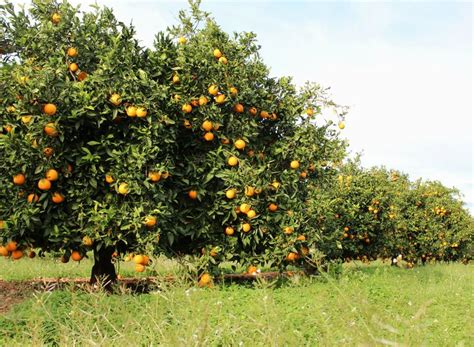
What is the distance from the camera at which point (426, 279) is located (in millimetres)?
11234

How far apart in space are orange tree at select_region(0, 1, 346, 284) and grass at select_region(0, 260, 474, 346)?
0.89 metres

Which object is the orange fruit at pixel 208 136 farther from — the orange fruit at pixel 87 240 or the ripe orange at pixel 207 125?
the orange fruit at pixel 87 240

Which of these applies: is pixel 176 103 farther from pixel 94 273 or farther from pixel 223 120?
pixel 94 273

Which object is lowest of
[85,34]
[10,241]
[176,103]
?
[10,241]

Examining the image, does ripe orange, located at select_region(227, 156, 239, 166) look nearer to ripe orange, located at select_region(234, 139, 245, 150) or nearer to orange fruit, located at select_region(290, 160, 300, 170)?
ripe orange, located at select_region(234, 139, 245, 150)

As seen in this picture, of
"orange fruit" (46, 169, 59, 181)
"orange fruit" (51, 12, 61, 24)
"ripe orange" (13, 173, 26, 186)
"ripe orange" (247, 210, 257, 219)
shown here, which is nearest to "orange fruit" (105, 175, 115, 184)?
"orange fruit" (46, 169, 59, 181)

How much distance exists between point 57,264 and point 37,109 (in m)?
7.91

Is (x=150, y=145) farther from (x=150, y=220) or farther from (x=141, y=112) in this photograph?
(x=150, y=220)

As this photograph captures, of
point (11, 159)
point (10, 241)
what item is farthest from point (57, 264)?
point (11, 159)

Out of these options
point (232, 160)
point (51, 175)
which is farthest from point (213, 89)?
point (51, 175)

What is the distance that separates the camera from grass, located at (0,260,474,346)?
2369 mm

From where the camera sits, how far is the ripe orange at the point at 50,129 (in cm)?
586

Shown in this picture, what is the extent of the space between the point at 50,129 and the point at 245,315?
325 cm

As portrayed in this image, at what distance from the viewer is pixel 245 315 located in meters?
4.69
